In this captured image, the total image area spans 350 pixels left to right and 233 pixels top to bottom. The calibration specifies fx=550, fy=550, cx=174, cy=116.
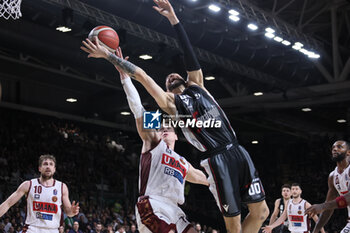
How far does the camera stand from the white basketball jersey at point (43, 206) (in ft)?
23.9

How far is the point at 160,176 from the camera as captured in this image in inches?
222

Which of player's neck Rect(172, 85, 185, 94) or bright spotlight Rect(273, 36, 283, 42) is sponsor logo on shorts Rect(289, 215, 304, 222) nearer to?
bright spotlight Rect(273, 36, 283, 42)

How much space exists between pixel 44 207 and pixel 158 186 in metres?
2.40

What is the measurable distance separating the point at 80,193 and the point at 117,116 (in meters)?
7.93

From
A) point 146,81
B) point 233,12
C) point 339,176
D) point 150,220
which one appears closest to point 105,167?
point 233,12

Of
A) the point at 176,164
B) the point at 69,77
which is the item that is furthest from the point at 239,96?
the point at 176,164

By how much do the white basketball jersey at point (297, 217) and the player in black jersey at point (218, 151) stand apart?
7.44m

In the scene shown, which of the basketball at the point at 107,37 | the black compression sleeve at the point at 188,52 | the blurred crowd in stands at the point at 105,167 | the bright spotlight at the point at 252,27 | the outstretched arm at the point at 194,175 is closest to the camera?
the black compression sleeve at the point at 188,52

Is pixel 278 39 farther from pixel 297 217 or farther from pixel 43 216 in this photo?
pixel 43 216

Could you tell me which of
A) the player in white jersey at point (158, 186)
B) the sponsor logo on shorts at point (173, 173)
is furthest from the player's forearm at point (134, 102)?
the sponsor logo on shorts at point (173, 173)

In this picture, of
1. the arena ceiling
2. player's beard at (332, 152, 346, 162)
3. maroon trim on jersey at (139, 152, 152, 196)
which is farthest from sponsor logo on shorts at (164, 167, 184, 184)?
the arena ceiling

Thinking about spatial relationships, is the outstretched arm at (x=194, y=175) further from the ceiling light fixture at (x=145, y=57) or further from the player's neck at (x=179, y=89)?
the ceiling light fixture at (x=145, y=57)

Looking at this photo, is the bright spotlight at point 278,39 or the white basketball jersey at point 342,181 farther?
the bright spotlight at point 278,39

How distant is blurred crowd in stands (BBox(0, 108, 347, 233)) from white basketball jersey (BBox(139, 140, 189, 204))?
31.2 ft
